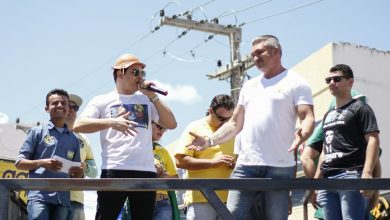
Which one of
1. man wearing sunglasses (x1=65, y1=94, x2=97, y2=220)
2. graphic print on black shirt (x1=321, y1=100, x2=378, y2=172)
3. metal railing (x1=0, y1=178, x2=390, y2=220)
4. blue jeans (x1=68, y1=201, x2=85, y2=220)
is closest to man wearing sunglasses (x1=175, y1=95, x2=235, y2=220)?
man wearing sunglasses (x1=65, y1=94, x2=97, y2=220)

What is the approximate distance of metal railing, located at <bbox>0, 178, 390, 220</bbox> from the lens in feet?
12.6

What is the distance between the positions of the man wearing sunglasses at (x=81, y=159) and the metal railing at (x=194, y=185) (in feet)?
6.47

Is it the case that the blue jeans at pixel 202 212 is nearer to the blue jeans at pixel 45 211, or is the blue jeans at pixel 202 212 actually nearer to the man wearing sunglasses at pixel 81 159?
the man wearing sunglasses at pixel 81 159

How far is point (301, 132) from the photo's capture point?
15.3 feet

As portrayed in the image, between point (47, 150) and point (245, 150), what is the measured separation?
5.28ft

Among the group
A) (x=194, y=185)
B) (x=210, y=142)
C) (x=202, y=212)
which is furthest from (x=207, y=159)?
(x=194, y=185)

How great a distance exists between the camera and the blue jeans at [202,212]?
6012mm

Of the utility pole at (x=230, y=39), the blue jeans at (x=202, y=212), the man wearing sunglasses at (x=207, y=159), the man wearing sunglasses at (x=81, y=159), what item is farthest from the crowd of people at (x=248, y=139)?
the utility pole at (x=230, y=39)

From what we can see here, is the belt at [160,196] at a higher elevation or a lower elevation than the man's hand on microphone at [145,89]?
lower

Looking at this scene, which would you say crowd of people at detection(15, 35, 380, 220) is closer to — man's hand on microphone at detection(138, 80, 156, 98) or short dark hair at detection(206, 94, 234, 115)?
man's hand on microphone at detection(138, 80, 156, 98)

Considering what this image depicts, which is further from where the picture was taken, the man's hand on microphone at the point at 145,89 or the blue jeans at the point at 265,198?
the man's hand on microphone at the point at 145,89

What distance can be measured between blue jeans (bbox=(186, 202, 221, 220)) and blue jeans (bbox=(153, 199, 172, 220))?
10.5 inches

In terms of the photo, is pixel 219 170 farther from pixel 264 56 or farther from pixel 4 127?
pixel 4 127

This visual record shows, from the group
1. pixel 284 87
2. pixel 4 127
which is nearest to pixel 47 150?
pixel 284 87
